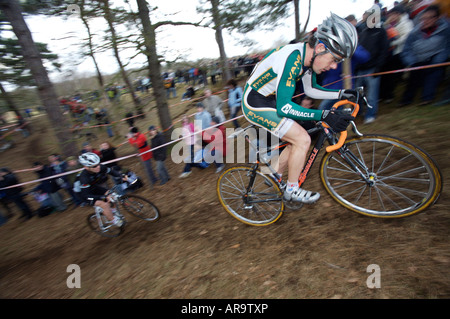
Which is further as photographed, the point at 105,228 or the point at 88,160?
the point at 105,228

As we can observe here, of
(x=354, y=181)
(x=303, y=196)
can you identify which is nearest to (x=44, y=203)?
(x=303, y=196)

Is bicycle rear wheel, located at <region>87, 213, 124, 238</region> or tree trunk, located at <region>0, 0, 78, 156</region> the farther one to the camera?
tree trunk, located at <region>0, 0, 78, 156</region>

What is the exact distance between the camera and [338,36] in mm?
2309

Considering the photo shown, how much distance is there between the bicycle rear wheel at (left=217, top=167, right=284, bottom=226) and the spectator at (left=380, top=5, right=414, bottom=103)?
16.8ft

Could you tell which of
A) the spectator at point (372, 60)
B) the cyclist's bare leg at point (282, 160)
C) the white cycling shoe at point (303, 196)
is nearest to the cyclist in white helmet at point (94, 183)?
the cyclist's bare leg at point (282, 160)

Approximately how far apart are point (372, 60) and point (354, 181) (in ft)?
12.5

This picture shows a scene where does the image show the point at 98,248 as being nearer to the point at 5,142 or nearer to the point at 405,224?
the point at 405,224

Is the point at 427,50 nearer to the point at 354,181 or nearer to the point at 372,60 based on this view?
the point at 372,60

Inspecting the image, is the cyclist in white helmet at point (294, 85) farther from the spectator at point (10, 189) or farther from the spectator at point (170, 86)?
the spectator at point (170, 86)

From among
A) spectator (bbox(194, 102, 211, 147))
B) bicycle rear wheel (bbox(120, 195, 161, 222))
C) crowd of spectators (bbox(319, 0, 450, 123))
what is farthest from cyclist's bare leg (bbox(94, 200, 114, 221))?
crowd of spectators (bbox(319, 0, 450, 123))

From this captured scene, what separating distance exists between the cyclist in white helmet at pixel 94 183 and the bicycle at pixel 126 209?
0.13 meters

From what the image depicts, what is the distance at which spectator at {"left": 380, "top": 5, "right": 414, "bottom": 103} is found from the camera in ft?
18.5

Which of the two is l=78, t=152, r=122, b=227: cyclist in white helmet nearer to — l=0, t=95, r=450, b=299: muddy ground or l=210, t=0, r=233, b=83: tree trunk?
l=0, t=95, r=450, b=299: muddy ground

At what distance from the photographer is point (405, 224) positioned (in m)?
2.71
